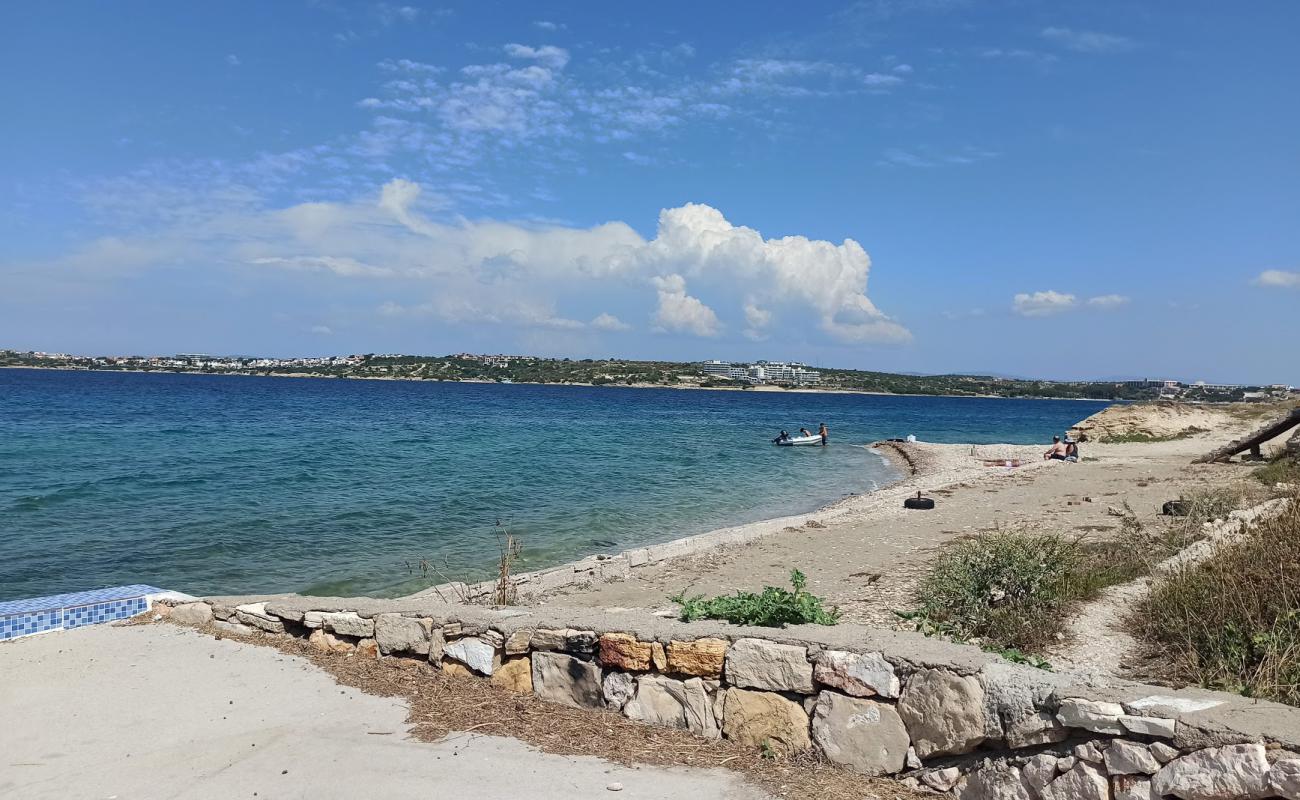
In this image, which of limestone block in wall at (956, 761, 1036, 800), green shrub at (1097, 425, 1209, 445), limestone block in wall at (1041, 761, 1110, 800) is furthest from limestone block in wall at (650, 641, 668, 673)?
green shrub at (1097, 425, 1209, 445)

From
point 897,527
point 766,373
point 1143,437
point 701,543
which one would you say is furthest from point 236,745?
point 766,373

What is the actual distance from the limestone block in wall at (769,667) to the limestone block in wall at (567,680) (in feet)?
3.29

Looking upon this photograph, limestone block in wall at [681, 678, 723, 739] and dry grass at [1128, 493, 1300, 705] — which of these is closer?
dry grass at [1128, 493, 1300, 705]

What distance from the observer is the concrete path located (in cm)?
440

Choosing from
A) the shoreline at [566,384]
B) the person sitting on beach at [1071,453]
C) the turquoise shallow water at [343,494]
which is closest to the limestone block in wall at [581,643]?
the turquoise shallow water at [343,494]

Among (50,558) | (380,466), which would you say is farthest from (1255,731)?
(380,466)

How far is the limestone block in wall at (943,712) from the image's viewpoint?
4.15m

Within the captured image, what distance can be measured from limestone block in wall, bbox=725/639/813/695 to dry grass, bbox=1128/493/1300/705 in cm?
226

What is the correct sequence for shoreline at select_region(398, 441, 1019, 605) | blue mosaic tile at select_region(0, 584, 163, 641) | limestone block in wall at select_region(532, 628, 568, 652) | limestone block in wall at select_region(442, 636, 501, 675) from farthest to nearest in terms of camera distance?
shoreline at select_region(398, 441, 1019, 605)
blue mosaic tile at select_region(0, 584, 163, 641)
limestone block in wall at select_region(442, 636, 501, 675)
limestone block in wall at select_region(532, 628, 568, 652)

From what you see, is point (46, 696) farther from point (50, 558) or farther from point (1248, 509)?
point (1248, 509)

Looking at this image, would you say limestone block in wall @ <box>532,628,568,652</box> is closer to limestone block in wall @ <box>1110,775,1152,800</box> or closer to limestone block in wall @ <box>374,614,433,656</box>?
limestone block in wall @ <box>374,614,433,656</box>

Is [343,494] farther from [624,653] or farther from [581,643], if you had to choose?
[624,653]

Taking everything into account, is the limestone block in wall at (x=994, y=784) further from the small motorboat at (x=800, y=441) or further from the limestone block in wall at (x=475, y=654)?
the small motorboat at (x=800, y=441)

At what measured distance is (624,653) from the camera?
5230mm
